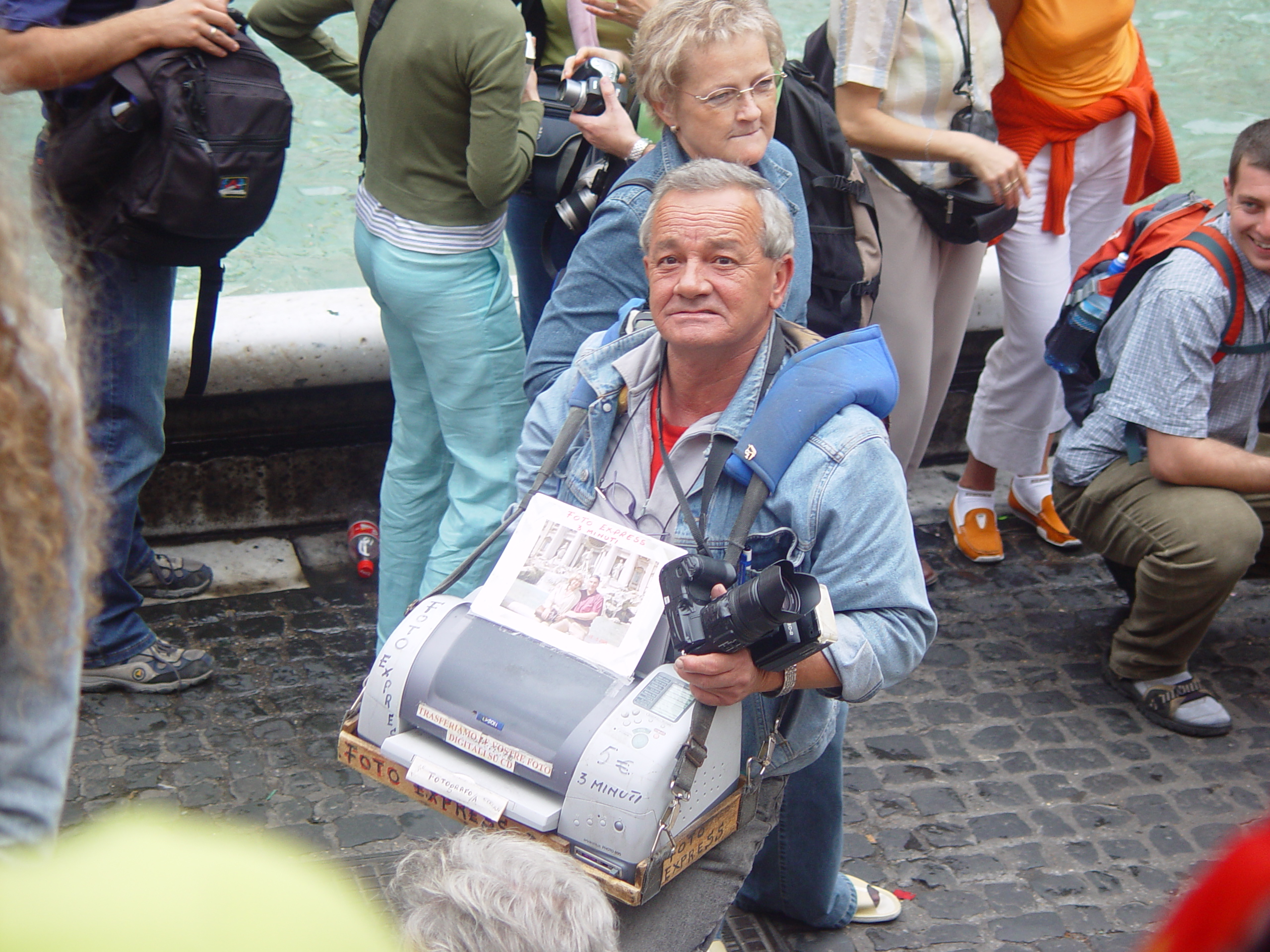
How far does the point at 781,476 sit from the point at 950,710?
1.86 metres

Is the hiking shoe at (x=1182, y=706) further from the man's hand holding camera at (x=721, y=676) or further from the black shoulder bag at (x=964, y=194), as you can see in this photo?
the man's hand holding camera at (x=721, y=676)

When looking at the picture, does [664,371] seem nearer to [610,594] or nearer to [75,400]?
[610,594]

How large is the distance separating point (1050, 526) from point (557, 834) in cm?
315

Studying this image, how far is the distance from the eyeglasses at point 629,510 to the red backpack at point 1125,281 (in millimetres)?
2040

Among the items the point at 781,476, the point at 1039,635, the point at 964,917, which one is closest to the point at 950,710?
the point at 1039,635

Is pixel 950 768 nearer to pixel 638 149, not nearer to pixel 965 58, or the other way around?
pixel 638 149

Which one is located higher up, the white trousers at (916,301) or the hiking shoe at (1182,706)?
the white trousers at (916,301)

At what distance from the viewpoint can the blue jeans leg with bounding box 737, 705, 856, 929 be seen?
2637 millimetres

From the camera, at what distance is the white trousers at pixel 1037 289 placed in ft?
13.9

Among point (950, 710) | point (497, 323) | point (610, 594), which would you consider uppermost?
point (610, 594)

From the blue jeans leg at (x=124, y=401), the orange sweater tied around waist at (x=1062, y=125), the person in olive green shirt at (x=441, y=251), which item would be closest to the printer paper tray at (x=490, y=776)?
the person in olive green shirt at (x=441, y=251)

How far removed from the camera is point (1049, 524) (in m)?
4.66

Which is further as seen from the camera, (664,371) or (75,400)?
(664,371)

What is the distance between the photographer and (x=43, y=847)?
3.94 ft
